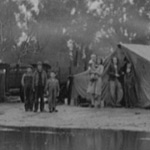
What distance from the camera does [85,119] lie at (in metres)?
17.9

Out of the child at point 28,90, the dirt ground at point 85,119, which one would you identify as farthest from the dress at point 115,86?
the child at point 28,90

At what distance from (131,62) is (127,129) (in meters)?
7.66

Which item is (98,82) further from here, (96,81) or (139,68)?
(139,68)

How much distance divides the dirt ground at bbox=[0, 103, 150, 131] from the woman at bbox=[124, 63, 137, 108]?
1.21 metres

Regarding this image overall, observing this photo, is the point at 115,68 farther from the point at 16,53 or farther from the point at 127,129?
the point at 16,53

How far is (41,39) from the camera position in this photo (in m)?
59.5

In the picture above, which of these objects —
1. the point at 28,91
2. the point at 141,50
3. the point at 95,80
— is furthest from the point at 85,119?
the point at 141,50

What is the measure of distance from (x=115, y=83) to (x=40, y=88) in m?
2.75

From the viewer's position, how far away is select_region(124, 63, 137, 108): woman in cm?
2178

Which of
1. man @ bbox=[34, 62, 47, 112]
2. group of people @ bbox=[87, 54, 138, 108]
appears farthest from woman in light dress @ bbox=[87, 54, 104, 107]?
man @ bbox=[34, 62, 47, 112]

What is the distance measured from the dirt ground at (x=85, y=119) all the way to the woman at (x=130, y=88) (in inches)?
47.5

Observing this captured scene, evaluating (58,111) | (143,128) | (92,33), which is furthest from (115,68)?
(92,33)

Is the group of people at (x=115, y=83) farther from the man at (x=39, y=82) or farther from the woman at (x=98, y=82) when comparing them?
the man at (x=39, y=82)

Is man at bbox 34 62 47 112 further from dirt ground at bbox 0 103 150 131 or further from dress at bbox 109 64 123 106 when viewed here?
dress at bbox 109 64 123 106
